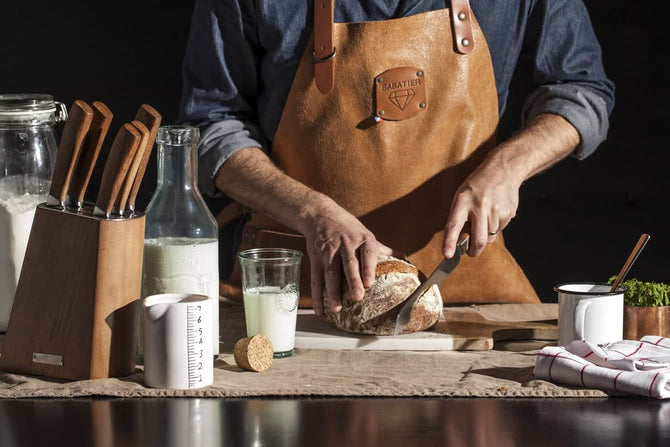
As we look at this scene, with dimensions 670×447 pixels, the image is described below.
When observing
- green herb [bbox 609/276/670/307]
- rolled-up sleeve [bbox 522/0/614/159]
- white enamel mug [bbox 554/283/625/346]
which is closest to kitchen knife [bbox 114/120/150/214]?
white enamel mug [bbox 554/283/625/346]

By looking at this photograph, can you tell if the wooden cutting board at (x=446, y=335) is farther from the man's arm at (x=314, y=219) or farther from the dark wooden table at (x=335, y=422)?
the dark wooden table at (x=335, y=422)

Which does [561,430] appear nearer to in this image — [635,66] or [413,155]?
[413,155]

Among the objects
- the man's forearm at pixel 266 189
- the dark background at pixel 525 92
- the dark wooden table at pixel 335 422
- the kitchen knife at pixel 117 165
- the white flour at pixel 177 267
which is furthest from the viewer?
the dark background at pixel 525 92

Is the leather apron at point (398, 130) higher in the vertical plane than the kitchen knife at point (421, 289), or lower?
higher

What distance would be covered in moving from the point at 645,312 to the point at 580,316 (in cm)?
13

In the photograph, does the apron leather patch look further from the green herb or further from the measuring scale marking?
the measuring scale marking

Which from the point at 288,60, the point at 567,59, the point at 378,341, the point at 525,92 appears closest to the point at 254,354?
the point at 378,341

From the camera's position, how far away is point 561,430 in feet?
3.67

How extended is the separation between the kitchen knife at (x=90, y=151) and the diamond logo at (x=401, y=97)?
0.68m

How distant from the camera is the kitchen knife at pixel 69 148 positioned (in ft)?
4.05

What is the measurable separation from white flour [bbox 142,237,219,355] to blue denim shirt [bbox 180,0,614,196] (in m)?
0.52

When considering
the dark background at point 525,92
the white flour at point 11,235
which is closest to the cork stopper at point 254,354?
the white flour at point 11,235

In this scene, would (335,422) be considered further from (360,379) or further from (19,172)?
(19,172)

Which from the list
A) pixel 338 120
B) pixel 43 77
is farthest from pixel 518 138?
pixel 43 77
